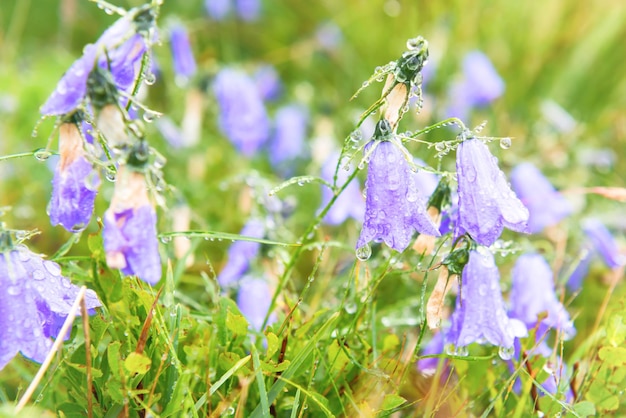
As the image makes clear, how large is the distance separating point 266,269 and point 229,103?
5.01 ft

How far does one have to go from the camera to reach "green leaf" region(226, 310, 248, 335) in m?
1.60

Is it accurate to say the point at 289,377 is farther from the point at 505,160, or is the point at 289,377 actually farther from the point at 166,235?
the point at 505,160

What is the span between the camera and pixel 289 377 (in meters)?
1.56

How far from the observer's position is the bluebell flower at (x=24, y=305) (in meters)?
1.39

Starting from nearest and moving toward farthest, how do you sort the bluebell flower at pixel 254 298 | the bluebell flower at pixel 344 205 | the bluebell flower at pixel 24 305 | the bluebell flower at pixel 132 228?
the bluebell flower at pixel 132 228 → the bluebell flower at pixel 24 305 → the bluebell flower at pixel 254 298 → the bluebell flower at pixel 344 205

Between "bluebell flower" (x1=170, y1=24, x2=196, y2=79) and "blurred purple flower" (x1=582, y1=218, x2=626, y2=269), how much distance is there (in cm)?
193

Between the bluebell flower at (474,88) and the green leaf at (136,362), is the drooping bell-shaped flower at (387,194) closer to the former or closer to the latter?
the green leaf at (136,362)

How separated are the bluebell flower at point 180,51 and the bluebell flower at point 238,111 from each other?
16cm

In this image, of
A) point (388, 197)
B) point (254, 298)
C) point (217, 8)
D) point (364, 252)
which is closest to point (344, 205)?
point (254, 298)

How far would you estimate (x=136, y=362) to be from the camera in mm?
1422

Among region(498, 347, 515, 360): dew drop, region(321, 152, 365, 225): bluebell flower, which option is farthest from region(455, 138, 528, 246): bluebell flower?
region(321, 152, 365, 225): bluebell flower

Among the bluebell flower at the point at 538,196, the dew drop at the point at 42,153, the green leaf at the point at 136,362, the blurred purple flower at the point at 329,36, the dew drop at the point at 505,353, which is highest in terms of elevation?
the blurred purple flower at the point at 329,36

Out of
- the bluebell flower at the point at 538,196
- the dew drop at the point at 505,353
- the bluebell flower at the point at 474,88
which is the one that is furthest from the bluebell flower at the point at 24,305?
the bluebell flower at the point at 474,88

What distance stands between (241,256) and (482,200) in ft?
3.49
